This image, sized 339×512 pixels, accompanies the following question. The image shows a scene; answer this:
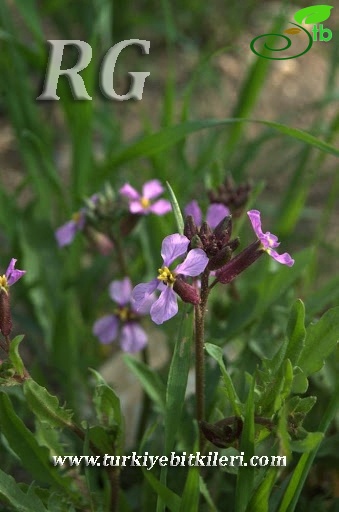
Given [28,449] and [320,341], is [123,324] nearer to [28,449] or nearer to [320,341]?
[28,449]

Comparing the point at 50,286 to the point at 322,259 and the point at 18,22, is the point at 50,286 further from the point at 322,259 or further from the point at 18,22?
the point at 18,22

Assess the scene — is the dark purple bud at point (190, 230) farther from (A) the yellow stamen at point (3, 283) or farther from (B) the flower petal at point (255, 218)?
(A) the yellow stamen at point (3, 283)

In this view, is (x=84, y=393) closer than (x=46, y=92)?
Yes

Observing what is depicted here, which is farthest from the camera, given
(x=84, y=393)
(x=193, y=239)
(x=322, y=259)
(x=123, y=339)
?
(x=322, y=259)

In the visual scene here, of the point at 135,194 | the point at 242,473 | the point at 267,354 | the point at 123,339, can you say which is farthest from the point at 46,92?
the point at 242,473

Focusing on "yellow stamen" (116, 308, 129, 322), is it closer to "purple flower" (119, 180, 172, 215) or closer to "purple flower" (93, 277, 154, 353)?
"purple flower" (93, 277, 154, 353)

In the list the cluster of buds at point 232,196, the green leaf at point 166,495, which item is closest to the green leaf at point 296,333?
the green leaf at point 166,495

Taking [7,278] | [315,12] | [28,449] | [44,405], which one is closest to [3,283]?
[7,278]
